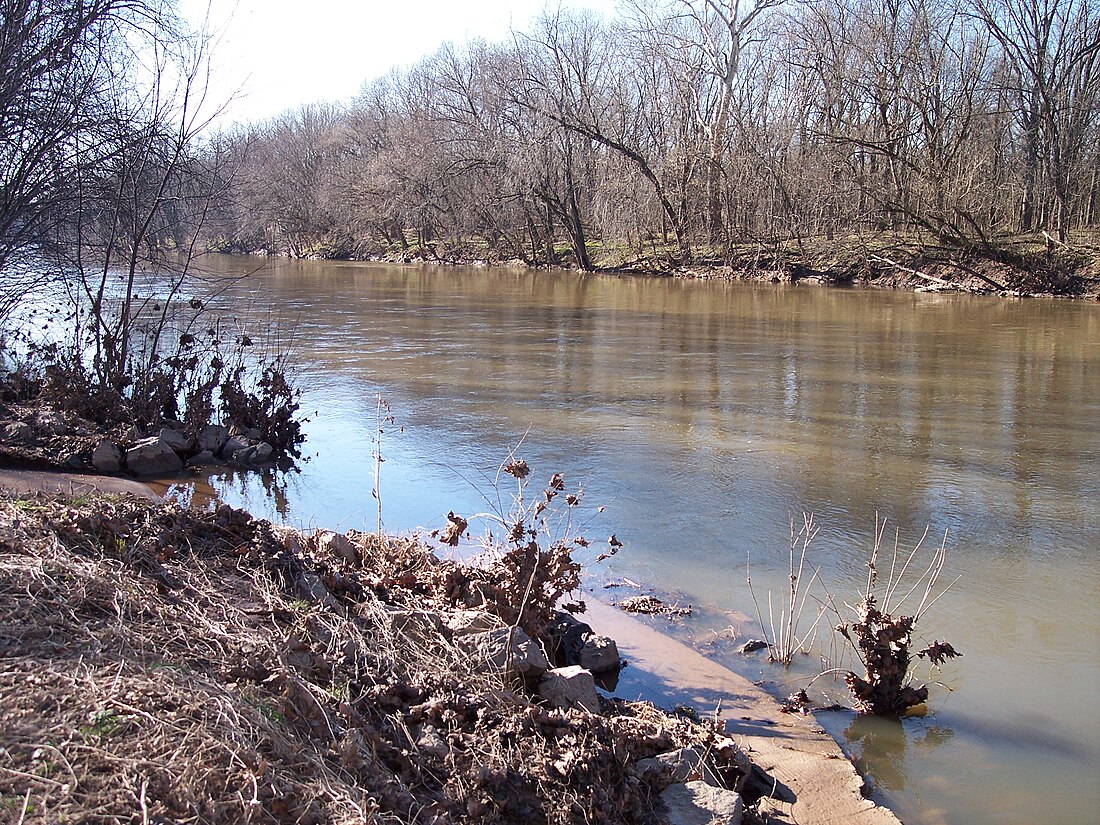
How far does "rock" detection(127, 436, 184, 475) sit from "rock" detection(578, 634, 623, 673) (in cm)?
595

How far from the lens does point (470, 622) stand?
4590 mm

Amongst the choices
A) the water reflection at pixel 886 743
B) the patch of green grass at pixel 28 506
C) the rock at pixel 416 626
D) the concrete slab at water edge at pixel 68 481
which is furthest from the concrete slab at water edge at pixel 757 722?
the concrete slab at water edge at pixel 68 481

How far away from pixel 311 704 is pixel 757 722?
243 cm

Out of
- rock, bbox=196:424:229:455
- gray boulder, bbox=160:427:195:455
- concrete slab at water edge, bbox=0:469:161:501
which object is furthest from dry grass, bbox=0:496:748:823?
rock, bbox=196:424:229:455

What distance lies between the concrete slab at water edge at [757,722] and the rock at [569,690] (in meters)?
0.74

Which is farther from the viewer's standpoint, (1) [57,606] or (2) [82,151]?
(2) [82,151]

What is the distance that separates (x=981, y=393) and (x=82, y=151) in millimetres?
12220

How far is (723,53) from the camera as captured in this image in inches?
1656

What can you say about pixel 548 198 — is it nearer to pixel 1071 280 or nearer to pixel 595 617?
pixel 1071 280

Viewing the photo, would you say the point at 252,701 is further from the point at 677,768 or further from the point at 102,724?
the point at 677,768

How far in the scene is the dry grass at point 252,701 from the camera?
9.55ft

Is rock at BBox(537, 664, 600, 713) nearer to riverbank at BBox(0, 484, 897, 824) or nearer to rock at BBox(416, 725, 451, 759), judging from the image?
riverbank at BBox(0, 484, 897, 824)

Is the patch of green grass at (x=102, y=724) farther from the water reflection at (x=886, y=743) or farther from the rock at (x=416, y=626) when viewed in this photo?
the water reflection at (x=886, y=743)

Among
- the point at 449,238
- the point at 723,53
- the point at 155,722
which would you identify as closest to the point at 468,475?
the point at 155,722
